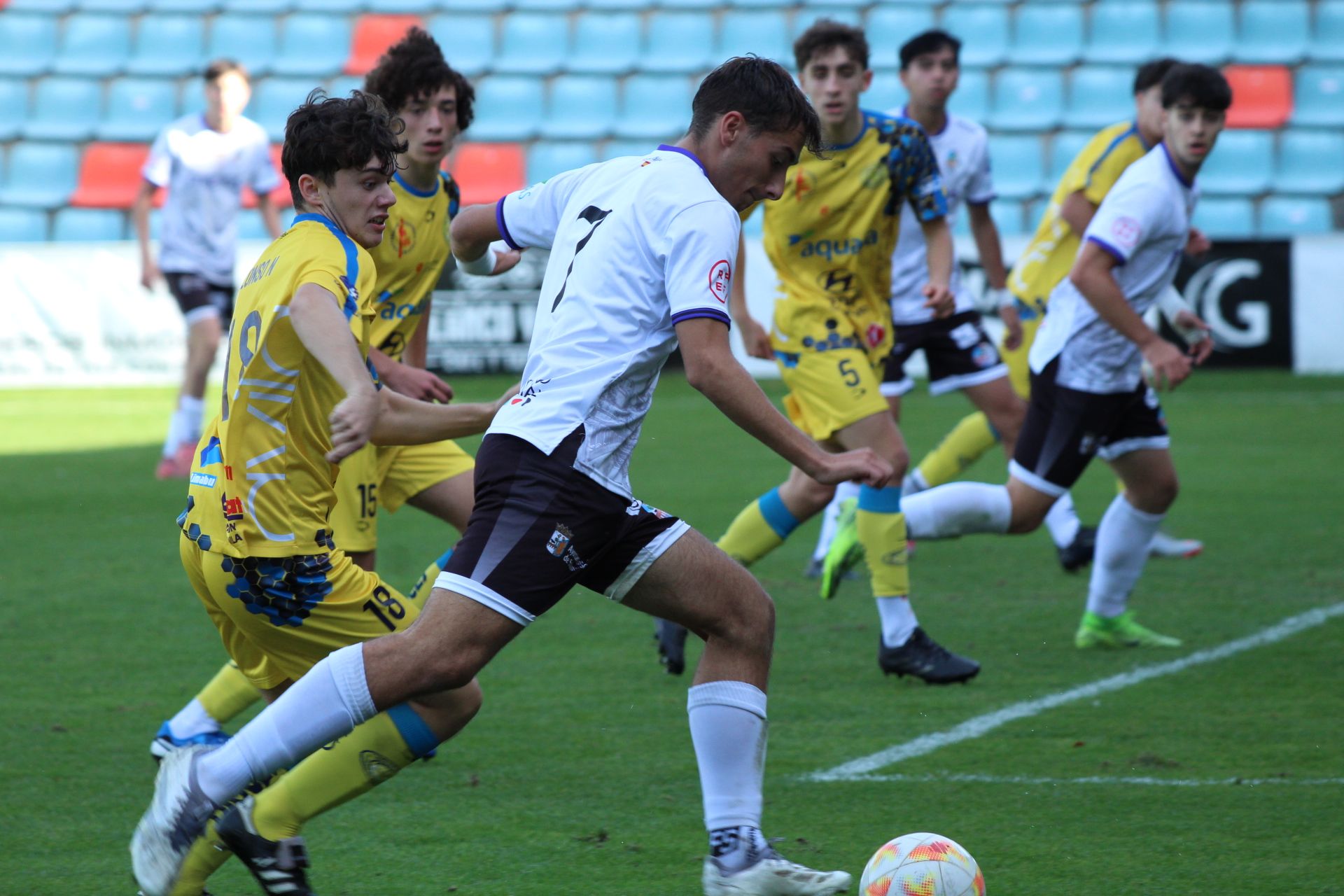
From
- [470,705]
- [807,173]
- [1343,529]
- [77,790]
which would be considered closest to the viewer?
[470,705]

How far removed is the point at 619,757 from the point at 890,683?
1.29 metres

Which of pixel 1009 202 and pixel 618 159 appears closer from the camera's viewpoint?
pixel 618 159

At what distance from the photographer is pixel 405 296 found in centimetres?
521

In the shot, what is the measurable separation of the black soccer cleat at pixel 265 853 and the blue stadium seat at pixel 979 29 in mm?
16374

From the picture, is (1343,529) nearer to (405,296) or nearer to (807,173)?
(807,173)

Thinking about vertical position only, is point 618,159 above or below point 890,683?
above

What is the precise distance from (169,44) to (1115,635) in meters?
17.1

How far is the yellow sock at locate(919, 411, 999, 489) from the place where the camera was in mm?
8047

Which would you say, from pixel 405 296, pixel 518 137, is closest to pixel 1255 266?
pixel 518 137

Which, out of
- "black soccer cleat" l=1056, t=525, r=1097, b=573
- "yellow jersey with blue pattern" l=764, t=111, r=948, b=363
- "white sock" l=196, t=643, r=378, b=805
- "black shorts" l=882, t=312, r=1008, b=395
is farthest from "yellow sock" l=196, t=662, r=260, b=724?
"black soccer cleat" l=1056, t=525, r=1097, b=573

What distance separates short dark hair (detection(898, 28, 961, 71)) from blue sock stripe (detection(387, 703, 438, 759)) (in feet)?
16.8

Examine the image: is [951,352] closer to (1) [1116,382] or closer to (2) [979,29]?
(1) [1116,382]

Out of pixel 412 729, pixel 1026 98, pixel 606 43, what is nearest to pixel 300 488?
pixel 412 729

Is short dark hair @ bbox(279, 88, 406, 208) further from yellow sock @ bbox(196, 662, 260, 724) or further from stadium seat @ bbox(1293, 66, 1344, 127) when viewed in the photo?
stadium seat @ bbox(1293, 66, 1344, 127)
